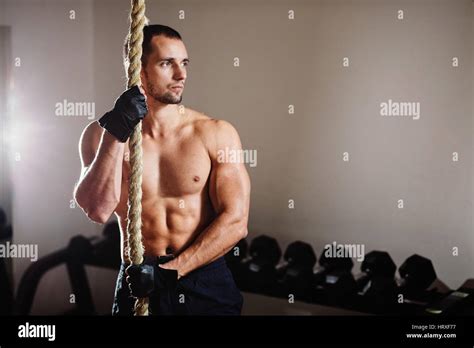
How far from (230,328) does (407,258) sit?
668 millimetres

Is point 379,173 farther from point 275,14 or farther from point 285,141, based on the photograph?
point 275,14

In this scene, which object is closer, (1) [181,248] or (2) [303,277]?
(1) [181,248]

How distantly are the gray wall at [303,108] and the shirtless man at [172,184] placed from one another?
2.5 inches

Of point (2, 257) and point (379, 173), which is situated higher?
point (379, 173)

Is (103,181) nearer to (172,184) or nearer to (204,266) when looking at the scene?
(172,184)

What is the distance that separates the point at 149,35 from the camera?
183 cm

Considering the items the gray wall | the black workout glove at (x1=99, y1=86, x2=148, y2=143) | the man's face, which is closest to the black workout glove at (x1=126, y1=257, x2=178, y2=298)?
the gray wall

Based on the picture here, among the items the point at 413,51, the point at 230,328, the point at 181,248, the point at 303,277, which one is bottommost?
the point at 230,328

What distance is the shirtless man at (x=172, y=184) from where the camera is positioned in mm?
1807

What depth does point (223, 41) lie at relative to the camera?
74.2 inches

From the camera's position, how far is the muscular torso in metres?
1.81

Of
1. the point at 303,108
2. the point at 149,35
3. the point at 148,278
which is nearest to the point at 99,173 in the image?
the point at 148,278

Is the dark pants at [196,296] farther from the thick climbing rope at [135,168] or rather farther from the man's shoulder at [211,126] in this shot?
the man's shoulder at [211,126]

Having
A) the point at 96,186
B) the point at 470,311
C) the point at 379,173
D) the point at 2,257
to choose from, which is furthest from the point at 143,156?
the point at 470,311
